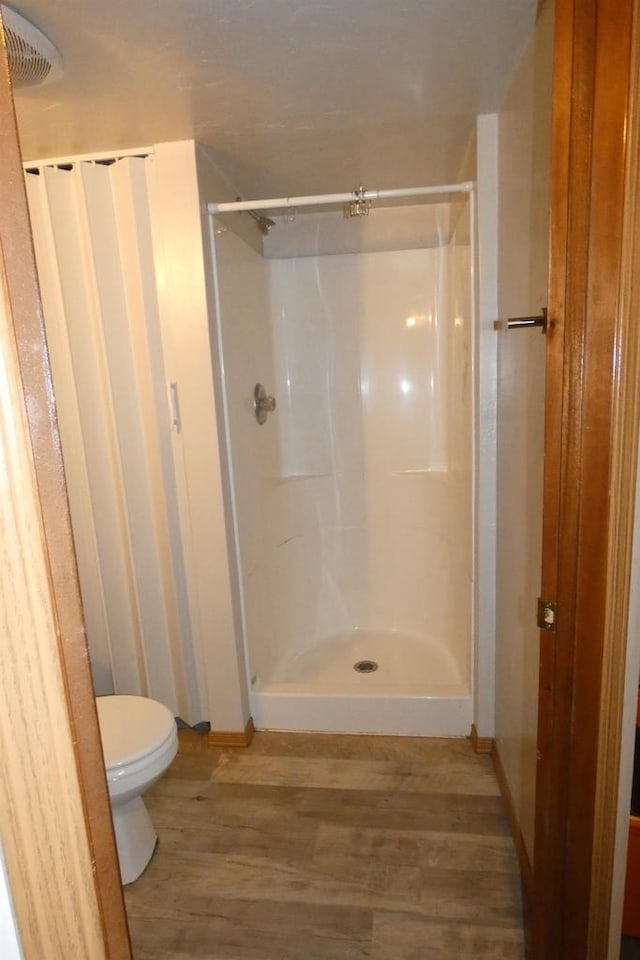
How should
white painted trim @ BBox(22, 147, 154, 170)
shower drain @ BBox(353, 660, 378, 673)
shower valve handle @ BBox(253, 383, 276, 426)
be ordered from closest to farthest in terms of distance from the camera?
1. white painted trim @ BBox(22, 147, 154, 170)
2. shower valve handle @ BBox(253, 383, 276, 426)
3. shower drain @ BBox(353, 660, 378, 673)

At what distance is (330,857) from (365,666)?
39.8 inches

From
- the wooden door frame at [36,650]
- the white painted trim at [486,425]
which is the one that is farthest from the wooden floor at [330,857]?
the wooden door frame at [36,650]

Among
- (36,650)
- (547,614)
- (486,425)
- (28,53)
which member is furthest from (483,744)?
(28,53)

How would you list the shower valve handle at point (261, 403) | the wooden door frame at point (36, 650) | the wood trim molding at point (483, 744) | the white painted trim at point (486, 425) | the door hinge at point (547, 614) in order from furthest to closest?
the shower valve handle at point (261, 403)
the wood trim molding at point (483, 744)
the white painted trim at point (486, 425)
the door hinge at point (547, 614)
the wooden door frame at point (36, 650)

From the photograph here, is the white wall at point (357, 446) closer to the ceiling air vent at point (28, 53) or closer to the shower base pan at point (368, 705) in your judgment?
the shower base pan at point (368, 705)

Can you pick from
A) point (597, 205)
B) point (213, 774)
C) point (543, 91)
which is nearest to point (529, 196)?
point (543, 91)

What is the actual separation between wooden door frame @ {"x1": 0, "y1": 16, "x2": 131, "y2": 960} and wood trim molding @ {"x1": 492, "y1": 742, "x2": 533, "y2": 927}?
1.10 meters

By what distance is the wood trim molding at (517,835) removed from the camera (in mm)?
1395

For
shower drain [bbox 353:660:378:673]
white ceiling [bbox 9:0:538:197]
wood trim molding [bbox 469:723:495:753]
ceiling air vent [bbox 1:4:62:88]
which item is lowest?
wood trim molding [bbox 469:723:495:753]

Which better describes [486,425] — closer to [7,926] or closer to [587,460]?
[587,460]

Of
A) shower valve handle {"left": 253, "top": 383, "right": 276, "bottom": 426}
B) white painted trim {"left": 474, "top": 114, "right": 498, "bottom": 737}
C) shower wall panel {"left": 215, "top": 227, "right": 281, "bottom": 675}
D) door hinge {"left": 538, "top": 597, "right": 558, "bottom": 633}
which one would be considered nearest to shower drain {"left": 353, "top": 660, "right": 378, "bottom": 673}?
shower wall panel {"left": 215, "top": 227, "right": 281, "bottom": 675}

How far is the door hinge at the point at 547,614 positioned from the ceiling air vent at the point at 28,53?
4.89ft

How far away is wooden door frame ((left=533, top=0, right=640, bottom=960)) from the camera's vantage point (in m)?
0.78

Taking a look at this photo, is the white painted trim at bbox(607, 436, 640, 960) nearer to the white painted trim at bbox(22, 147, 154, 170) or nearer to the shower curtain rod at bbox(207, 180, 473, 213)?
the shower curtain rod at bbox(207, 180, 473, 213)
